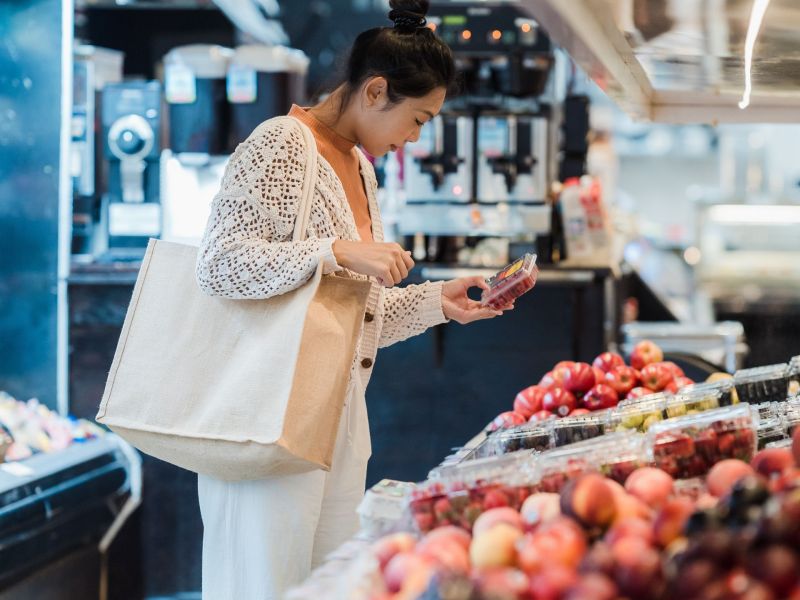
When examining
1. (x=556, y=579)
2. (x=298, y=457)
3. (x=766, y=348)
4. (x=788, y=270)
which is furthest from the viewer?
(x=788, y=270)

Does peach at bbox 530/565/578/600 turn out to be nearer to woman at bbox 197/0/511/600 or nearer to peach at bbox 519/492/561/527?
peach at bbox 519/492/561/527

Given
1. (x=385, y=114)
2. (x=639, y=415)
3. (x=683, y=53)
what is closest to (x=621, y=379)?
(x=639, y=415)

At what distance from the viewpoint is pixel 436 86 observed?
7.54ft

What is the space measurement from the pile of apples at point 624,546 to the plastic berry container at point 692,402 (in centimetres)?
65

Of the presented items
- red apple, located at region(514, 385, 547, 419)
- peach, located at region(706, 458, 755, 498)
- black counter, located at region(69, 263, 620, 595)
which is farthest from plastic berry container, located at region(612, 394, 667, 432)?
black counter, located at region(69, 263, 620, 595)

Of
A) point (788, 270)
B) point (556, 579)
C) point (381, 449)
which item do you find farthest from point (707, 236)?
point (556, 579)

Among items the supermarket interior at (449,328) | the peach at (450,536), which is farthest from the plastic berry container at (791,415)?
the peach at (450,536)

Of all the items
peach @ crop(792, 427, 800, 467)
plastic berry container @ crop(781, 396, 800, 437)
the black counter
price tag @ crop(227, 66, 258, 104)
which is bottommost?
the black counter

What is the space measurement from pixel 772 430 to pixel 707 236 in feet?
28.6

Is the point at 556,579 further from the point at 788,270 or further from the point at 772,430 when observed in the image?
the point at 788,270

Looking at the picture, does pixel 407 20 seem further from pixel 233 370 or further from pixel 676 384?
pixel 676 384

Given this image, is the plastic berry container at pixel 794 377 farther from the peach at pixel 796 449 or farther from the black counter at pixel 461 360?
Result: the black counter at pixel 461 360

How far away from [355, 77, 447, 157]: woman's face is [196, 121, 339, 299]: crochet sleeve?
192 millimetres

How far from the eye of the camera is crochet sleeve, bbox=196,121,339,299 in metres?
2.04
